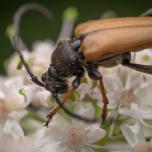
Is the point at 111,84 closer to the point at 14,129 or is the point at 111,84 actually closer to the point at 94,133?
the point at 94,133

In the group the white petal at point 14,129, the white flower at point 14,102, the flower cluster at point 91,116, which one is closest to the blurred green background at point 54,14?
the white flower at point 14,102

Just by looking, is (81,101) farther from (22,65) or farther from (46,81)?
(22,65)

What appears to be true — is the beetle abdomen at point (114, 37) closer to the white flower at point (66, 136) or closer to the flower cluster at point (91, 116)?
the flower cluster at point (91, 116)

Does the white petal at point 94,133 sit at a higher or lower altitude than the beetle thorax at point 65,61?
lower

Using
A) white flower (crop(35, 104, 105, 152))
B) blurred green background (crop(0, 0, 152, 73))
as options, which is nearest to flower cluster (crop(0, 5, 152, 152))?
white flower (crop(35, 104, 105, 152))

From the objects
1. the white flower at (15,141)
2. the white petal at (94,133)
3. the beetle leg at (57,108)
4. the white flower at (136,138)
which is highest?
the beetle leg at (57,108)

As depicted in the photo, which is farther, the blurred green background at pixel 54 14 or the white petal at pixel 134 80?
the blurred green background at pixel 54 14

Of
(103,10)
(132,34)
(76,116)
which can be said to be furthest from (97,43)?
(103,10)

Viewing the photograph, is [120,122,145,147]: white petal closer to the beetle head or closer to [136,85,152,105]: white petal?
[136,85,152,105]: white petal
